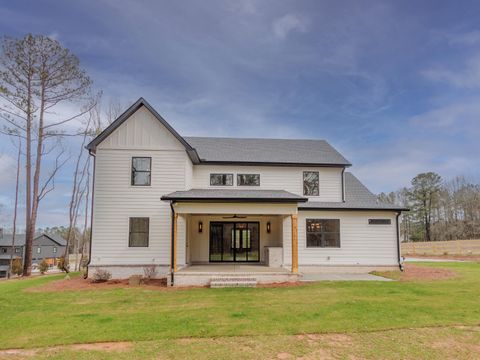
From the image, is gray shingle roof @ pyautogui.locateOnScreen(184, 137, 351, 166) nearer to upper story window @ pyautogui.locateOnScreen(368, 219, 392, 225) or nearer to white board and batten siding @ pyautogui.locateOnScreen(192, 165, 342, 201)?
white board and batten siding @ pyautogui.locateOnScreen(192, 165, 342, 201)

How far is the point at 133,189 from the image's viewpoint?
13891mm

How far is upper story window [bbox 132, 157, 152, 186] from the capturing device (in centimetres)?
1402

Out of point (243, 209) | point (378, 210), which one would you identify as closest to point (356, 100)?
point (378, 210)

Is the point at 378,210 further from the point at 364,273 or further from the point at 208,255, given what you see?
the point at 208,255

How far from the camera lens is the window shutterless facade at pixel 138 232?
1362cm

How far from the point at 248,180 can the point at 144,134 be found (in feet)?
18.7

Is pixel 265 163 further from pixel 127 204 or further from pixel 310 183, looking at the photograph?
pixel 127 204

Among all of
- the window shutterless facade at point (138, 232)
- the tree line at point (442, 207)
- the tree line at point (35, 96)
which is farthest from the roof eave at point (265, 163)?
the tree line at point (442, 207)

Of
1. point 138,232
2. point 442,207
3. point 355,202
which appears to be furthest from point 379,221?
point 442,207

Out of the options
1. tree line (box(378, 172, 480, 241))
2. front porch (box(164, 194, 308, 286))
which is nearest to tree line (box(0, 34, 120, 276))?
front porch (box(164, 194, 308, 286))

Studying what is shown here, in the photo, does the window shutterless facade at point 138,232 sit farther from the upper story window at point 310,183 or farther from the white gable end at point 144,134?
the upper story window at point 310,183

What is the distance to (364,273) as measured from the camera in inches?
581

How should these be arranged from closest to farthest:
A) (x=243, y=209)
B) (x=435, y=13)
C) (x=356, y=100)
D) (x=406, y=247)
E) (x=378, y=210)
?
(x=243, y=209), (x=435, y=13), (x=378, y=210), (x=356, y=100), (x=406, y=247)

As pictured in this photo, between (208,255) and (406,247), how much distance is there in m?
28.3
